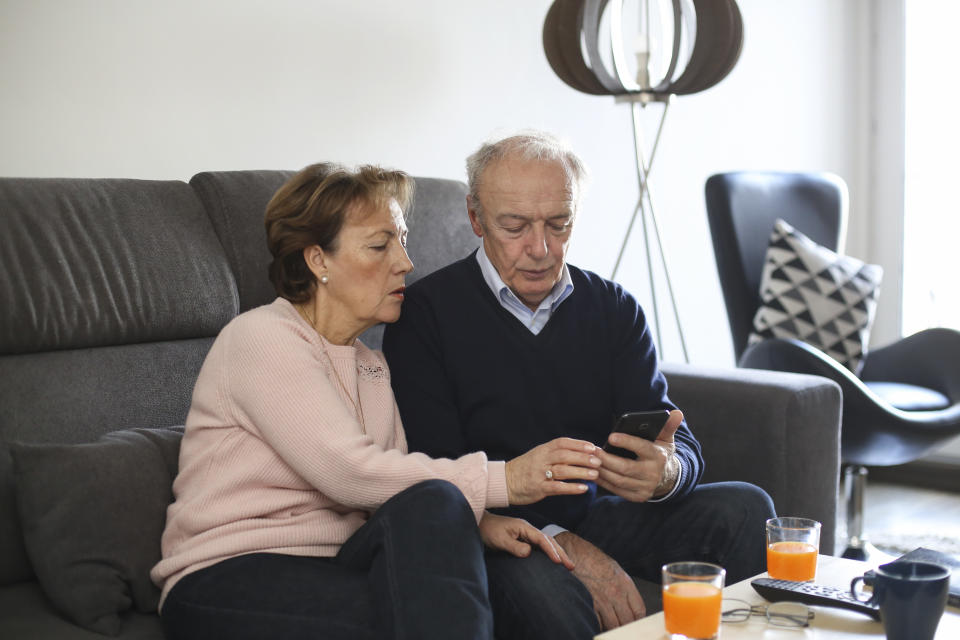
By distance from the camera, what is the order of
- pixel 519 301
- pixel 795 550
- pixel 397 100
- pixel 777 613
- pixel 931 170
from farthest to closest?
pixel 931 170 < pixel 397 100 < pixel 519 301 < pixel 795 550 < pixel 777 613

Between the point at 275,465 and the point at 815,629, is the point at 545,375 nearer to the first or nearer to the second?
the point at 275,465

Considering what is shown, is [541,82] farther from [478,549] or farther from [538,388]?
[478,549]

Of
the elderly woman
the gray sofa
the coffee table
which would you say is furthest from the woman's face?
the coffee table

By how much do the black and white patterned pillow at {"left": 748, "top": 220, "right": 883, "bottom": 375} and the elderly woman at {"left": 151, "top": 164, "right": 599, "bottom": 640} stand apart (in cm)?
163

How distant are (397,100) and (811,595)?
5.98 ft

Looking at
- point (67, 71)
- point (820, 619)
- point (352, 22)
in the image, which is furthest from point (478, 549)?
point (352, 22)

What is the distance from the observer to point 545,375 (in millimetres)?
1713

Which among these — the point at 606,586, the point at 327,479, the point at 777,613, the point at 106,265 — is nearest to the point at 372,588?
the point at 327,479

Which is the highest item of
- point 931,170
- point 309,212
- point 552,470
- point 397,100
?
point 397,100

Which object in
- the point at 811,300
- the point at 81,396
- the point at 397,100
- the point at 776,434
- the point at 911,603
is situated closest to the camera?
the point at 911,603

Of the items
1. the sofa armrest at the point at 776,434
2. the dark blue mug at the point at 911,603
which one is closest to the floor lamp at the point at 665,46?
the sofa armrest at the point at 776,434

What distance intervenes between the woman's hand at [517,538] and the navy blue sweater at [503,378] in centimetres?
13

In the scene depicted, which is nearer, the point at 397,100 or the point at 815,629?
the point at 815,629

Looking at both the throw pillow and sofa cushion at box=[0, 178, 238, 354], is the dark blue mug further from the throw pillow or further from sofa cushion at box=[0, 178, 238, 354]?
sofa cushion at box=[0, 178, 238, 354]
